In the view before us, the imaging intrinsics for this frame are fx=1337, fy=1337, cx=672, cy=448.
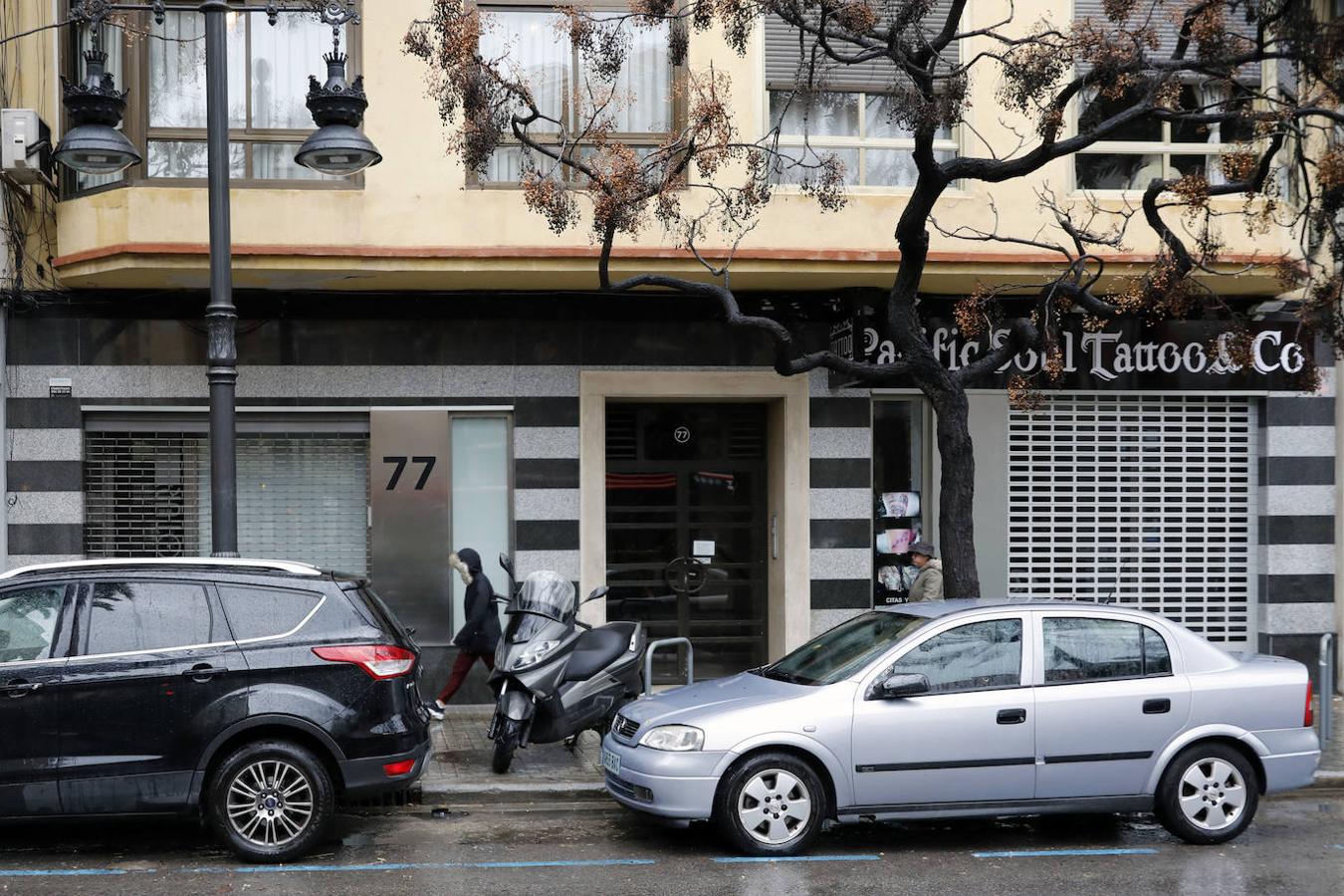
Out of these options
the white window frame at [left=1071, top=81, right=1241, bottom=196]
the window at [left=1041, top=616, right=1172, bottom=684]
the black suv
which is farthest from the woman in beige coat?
the black suv

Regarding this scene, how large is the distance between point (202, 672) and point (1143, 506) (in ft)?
32.1

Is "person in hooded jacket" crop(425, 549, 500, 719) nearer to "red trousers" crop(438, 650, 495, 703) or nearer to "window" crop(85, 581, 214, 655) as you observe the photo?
"red trousers" crop(438, 650, 495, 703)

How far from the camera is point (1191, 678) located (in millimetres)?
8000

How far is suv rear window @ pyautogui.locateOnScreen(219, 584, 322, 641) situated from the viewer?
773 centimetres

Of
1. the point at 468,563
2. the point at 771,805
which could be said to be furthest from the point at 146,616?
the point at 468,563

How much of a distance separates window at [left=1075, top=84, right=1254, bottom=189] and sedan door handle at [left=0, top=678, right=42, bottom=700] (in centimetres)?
1007

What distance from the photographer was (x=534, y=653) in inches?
381

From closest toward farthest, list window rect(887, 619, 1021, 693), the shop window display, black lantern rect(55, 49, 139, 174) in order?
window rect(887, 619, 1021, 693)
black lantern rect(55, 49, 139, 174)
the shop window display

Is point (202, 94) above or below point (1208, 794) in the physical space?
above

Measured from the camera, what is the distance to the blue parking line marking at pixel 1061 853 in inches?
308

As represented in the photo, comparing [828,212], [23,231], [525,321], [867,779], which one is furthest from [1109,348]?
[23,231]

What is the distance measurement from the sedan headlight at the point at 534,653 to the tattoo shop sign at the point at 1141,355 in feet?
14.9

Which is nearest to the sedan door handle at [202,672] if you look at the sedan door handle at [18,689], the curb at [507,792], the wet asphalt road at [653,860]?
the sedan door handle at [18,689]

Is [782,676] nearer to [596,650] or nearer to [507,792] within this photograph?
[596,650]
